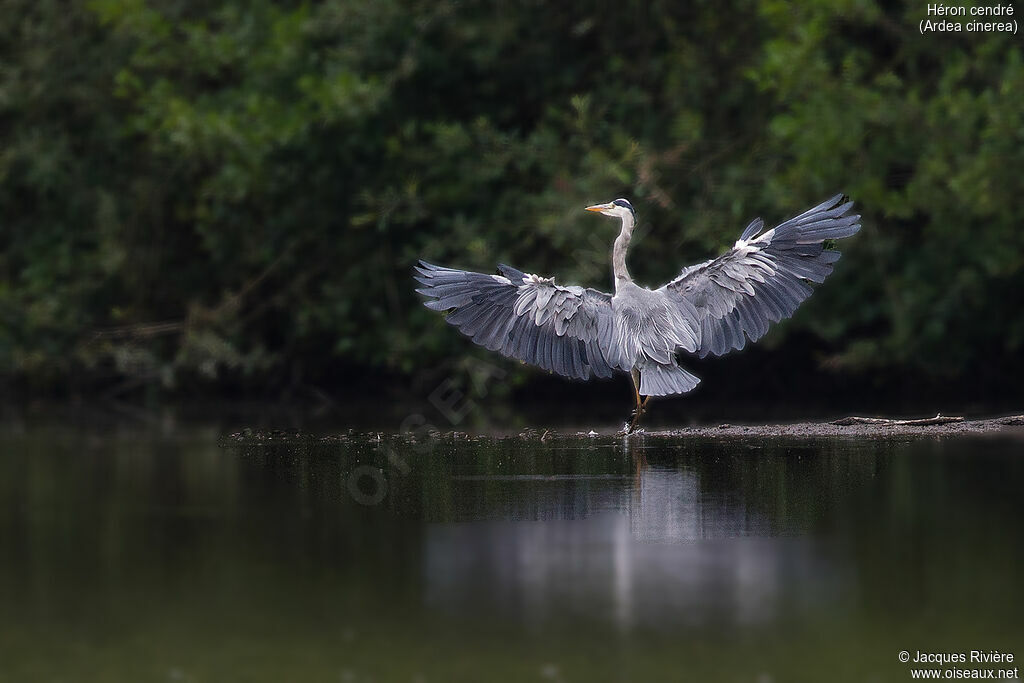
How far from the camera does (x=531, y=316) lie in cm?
895

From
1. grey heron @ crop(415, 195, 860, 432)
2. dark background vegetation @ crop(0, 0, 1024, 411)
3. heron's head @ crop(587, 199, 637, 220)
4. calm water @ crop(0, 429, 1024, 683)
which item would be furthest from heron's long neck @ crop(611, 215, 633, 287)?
dark background vegetation @ crop(0, 0, 1024, 411)

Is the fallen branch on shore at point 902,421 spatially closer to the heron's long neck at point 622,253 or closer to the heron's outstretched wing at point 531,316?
the heron's long neck at point 622,253

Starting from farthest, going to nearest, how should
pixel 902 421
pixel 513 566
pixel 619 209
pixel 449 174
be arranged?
pixel 449 174, pixel 619 209, pixel 902 421, pixel 513 566

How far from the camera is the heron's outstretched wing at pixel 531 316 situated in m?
8.89

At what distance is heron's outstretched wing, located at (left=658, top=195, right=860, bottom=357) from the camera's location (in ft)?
28.5

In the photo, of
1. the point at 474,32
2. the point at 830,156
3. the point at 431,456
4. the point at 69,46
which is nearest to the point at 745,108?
the point at 830,156

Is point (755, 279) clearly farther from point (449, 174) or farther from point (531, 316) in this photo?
point (449, 174)

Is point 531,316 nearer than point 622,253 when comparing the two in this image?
Yes

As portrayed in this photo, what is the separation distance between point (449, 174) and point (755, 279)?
641 cm

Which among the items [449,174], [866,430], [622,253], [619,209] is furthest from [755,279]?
[449,174]

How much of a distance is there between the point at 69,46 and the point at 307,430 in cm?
707

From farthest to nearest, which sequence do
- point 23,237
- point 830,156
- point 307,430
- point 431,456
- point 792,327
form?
point 23,237 → point 792,327 → point 830,156 → point 307,430 → point 431,456

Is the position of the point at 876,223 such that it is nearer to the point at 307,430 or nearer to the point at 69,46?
the point at 307,430

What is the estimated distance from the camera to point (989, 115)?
40.5 ft
